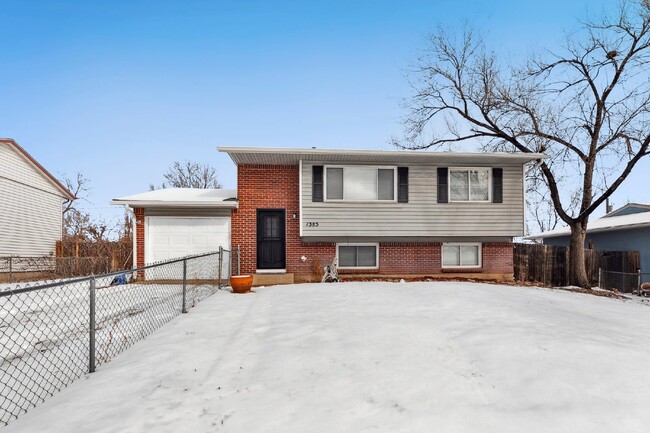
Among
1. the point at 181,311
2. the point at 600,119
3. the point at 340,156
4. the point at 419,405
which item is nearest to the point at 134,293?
the point at 181,311

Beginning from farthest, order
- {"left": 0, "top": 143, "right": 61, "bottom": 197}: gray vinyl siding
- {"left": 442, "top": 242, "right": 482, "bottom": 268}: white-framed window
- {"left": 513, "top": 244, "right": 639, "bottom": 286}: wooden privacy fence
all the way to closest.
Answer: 1. {"left": 0, "top": 143, "right": 61, "bottom": 197}: gray vinyl siding
2. {"left": 513, "top": 244, "right": 639, "bottom": 286}: wooden privacy fence
3. {"left": 442, "top": 242, "right": 482, "bottom": 268}: white-framed window

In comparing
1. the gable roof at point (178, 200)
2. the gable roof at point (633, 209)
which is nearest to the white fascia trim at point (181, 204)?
the gable roof at point (178, 200)

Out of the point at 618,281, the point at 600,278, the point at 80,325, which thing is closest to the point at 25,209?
the point at 80,325

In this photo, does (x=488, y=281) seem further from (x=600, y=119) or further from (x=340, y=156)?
(x=600, y=119)

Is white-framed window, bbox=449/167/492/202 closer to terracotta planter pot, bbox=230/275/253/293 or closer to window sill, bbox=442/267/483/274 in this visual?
window sill, bbox=442/267/483/274

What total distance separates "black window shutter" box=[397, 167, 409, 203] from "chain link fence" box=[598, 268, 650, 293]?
1069cm

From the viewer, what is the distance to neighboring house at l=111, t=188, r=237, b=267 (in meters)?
12.1

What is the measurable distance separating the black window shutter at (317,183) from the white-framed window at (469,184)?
4755 mm

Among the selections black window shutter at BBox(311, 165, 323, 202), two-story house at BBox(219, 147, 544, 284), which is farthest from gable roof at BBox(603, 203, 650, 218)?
black window shutter at BBox(311, 165, 323, 202)

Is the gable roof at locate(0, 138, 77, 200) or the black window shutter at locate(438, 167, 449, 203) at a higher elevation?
the gable roof at locate(0, 138, 77, 200)

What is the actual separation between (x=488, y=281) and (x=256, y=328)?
1004cm

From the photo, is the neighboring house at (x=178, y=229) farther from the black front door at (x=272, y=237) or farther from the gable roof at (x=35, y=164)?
the gable roof at (x=35, y=164)

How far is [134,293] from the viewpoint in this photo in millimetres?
9773

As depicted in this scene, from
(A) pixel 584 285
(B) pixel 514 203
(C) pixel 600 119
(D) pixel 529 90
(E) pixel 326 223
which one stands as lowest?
(A) pixel 584 285
